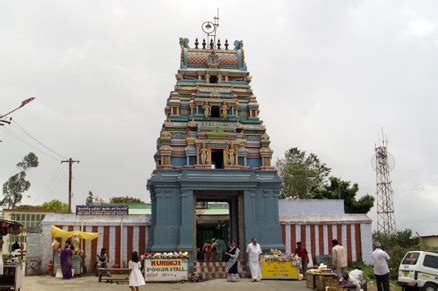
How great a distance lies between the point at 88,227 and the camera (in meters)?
26.3

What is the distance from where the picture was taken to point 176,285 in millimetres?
20516

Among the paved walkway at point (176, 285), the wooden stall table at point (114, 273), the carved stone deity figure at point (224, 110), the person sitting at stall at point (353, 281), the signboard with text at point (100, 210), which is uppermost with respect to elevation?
the carved stone deity figure at point (224, 110)

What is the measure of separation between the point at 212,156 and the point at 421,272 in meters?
13.6

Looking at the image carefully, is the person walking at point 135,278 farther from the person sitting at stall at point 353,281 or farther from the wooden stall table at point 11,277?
the person sitting at stall at point 353,281

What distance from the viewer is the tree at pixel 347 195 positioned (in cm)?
4538

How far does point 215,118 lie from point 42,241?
10.5 m

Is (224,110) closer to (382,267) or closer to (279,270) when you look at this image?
(279,270)

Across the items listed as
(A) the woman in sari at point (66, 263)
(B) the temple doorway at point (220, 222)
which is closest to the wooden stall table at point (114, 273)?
(A) the woman in sari at point (66, 263)

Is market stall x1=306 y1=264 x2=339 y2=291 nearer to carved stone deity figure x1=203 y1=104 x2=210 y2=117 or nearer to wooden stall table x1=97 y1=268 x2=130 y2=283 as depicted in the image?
wooden stall table x1=97 y1=268 x2=130 y2=283

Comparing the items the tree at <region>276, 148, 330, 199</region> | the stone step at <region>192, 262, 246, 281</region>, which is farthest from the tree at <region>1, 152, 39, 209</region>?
the stone step at <region>192, 262, 246, 281</region>

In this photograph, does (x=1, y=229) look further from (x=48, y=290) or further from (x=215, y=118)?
(x=215, y=118)

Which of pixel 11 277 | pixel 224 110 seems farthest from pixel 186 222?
pixel 11 277

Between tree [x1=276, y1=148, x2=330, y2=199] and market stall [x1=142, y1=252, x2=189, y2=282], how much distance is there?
90.7ft

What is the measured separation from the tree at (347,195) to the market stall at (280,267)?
78.4ft
